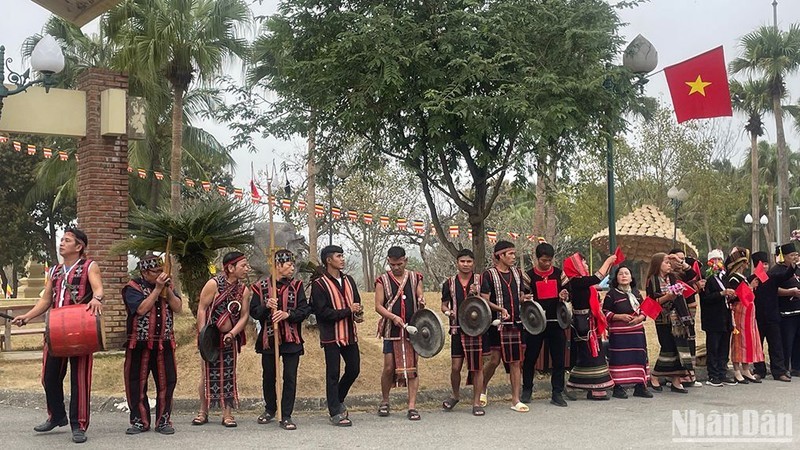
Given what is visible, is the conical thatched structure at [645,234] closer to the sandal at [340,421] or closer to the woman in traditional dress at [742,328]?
the woman in traditional dress at [742,328]

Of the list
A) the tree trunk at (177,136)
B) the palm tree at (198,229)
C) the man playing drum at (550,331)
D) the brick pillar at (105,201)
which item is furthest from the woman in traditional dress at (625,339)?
the tree trunk at (177,136)

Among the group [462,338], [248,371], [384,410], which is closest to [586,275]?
[462,338]

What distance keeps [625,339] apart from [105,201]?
7.99 metres

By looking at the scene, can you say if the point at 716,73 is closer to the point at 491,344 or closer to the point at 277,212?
the point at 491,344

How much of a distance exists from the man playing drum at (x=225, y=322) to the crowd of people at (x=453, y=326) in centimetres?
1

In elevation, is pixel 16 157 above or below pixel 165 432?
above

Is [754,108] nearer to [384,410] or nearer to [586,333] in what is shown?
[586,333]

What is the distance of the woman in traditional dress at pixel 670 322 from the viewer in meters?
10.7

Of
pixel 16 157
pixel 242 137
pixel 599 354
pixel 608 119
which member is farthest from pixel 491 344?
pixel 16 157

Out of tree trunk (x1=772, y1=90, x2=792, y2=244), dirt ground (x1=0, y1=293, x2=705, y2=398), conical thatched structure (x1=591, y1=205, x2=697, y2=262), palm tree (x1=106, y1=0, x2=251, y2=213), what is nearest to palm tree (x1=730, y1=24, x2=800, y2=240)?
tree trunk (x1=772, y1=90, x2=792, y2=244)

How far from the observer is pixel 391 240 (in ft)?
116

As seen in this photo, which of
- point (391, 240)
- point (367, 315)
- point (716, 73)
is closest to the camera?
point (716, 73)

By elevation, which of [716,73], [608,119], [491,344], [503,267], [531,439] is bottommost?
[531,439]

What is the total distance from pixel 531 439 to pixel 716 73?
655 centimetres
